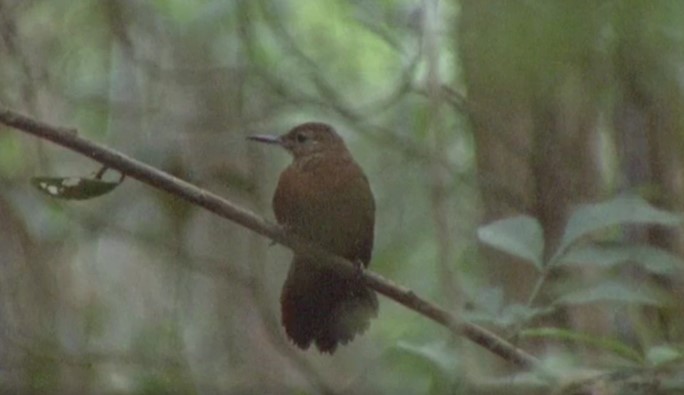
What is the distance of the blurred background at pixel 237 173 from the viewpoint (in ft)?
8.81

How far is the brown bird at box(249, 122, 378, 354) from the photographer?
205 centimetres

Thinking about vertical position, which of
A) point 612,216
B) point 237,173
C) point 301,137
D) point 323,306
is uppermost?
point 612,216

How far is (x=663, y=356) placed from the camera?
4.43ft

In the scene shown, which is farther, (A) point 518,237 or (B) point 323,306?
(B) point 323,306

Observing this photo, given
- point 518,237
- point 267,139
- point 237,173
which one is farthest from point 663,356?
point 237,173

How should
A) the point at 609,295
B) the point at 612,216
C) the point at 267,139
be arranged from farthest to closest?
the point at 267,139 → the point at 612,216 → the point at 609,295

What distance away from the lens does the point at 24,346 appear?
3.05 meters

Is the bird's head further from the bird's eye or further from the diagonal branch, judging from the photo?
the diagonal branch

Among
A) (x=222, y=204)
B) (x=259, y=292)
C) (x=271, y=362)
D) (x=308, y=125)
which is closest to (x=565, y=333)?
(x=222, y=204)

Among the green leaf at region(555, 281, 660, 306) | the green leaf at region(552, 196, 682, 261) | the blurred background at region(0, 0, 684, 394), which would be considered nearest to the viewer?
the green leaf at region(555, 281, 660, 306)

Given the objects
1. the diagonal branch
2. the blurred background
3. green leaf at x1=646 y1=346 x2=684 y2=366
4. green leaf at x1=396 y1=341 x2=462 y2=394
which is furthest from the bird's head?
green leaf at x1=646 y1=346 x2=684 y2=366

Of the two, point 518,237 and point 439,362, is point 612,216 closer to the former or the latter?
A: point 518,237

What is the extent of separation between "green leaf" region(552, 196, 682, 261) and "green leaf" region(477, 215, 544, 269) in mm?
73

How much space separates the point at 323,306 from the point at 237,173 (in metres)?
1.23
